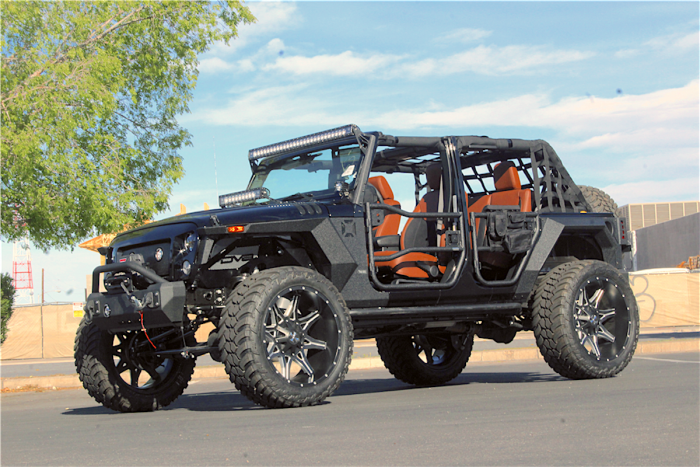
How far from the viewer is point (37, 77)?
13.4m

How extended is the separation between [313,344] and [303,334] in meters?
0.11

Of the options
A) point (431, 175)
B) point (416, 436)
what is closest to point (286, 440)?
point (416, 436)

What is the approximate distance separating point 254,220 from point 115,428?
1845 millimetres

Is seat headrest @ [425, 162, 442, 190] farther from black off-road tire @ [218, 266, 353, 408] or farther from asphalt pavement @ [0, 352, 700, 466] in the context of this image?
black off-road tire @ [218, 266, 353, 408]

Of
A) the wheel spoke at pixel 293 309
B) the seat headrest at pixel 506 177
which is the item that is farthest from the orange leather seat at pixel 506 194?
the wheel spoke at pixel 293 309

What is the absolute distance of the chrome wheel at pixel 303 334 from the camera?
19.0 ft

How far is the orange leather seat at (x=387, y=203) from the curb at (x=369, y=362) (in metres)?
5.00

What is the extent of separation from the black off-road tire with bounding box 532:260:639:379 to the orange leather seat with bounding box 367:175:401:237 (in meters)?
1.67

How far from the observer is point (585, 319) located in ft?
25.6

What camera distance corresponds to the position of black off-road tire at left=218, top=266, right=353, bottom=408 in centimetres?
554

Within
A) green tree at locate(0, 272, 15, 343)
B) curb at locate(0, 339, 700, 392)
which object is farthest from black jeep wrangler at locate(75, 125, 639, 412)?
green tree at locate(0, 272, 15, 343)

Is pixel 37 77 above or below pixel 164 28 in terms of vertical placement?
below

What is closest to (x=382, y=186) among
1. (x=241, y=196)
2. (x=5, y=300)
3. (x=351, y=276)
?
(x=241, y=196)

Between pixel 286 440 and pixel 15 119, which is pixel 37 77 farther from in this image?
pixel 286 440
